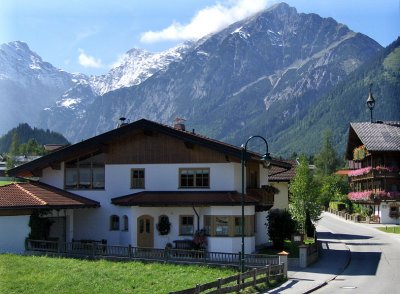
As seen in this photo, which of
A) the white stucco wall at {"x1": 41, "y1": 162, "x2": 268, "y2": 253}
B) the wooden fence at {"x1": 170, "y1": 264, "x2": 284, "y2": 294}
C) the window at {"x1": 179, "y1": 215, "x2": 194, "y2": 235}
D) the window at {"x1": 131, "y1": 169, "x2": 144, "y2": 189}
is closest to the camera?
the wooden fence at {"x1": 170, "y1": 264, "x2": 284, "y2": 294}

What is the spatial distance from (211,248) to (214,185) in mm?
4179

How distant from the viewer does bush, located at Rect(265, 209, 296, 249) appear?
4034cm

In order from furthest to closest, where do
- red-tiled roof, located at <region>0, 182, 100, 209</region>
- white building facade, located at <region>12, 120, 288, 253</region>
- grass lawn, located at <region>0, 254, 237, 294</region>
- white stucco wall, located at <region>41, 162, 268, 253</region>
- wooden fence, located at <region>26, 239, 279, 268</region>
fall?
white stucco wall, located at <region>41, 162, 268, 253</region>
white building facade, located at <region>12, 120, 288, 253</region>
red-tiled roof, located at <region>0, 182, 100, 209</region>
wooden fence, located at <region>26, 239, 279, 268</region>
grass lawn, located at <region>0, 254, 237, 294</region>

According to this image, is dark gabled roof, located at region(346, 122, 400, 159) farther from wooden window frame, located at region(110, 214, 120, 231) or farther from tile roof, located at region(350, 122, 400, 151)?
wooden window frame, located at region(110, 214, 120, 231)

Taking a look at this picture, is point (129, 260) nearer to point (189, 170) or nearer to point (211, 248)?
point (211, 248)

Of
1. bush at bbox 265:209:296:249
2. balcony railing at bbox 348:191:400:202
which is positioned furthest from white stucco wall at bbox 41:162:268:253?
balcony railing at bbox 348:191:400:202

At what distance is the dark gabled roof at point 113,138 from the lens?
37.8 m

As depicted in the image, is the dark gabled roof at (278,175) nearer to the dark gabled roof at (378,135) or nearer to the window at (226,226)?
the window at (226,226)

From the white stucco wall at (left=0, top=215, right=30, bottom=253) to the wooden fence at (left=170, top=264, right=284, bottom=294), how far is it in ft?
46.9

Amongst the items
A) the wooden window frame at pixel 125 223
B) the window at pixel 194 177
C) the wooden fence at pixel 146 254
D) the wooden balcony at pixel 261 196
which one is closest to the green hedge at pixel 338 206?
the wooden balcony at pixel 261 196

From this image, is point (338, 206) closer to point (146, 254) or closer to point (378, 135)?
point (378, 135)

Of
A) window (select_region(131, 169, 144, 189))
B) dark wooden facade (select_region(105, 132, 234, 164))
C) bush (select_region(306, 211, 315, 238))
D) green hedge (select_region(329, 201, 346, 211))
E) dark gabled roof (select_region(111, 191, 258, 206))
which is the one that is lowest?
bush (select_region(306, 211, 315, 238))

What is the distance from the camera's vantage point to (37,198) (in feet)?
119

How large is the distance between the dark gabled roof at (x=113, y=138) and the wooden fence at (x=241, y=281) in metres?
9.99
